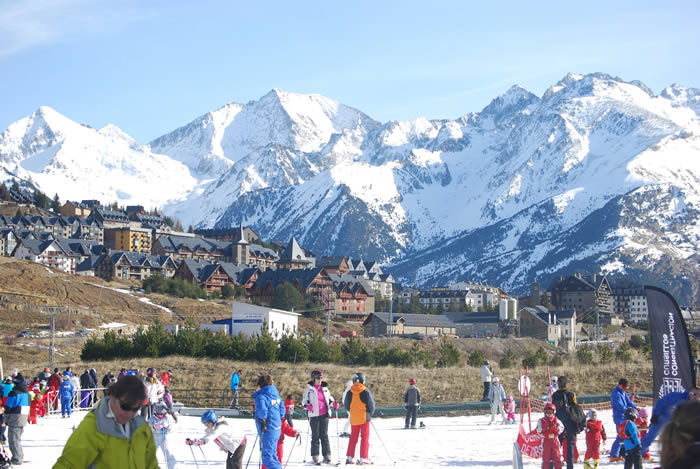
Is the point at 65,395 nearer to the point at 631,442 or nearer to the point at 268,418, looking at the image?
the point at 268,418

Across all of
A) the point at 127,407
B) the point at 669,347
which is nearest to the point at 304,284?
the point at 669,347

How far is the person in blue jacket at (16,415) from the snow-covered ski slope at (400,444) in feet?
1.19

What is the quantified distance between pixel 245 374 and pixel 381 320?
189 feet

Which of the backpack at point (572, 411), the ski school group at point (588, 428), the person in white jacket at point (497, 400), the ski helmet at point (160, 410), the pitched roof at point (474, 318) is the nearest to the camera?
the ski school group at point (588, 428)

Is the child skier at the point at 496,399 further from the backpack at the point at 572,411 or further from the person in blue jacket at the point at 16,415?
the person in blue jacket at the point at 16,415

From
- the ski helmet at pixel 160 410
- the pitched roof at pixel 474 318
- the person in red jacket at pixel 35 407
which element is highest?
the pitched roof at pixel 474 318

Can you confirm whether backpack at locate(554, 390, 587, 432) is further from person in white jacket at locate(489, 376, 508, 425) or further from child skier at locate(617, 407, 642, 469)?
person in white jacket at locate(489, 376, 508, 425)

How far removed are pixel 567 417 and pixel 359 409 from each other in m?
4.43

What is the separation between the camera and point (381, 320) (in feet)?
343

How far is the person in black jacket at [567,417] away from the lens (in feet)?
53.6

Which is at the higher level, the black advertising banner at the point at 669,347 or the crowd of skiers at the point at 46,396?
the black advertising banner at the point at 669,347

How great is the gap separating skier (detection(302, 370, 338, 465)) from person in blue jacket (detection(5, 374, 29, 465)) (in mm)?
6086

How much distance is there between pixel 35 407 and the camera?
2781cm

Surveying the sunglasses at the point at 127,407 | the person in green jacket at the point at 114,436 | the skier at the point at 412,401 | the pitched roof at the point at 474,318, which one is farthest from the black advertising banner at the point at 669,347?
the pitched roof at the point at 474,318
